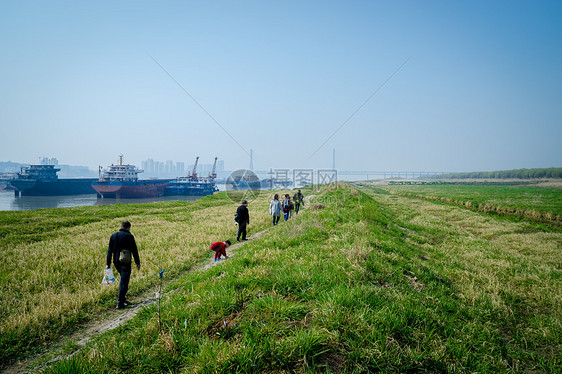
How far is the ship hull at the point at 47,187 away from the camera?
3300 inches

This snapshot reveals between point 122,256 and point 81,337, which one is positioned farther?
point 122,256

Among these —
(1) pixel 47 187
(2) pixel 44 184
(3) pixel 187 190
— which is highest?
(2) pixel 44 184

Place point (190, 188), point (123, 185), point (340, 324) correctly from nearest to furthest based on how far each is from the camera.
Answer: point (340, 324)
point (123, 185)
point (190, 188)

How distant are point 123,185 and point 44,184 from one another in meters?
32.0

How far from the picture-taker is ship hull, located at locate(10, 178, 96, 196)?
83.8 meters

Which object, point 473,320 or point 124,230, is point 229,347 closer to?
point 473,320

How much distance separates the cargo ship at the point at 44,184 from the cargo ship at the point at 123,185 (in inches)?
391

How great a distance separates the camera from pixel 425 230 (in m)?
15.8

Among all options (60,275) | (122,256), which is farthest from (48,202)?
(122,256)

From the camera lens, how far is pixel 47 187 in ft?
280

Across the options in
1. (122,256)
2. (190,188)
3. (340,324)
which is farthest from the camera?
(190,188)

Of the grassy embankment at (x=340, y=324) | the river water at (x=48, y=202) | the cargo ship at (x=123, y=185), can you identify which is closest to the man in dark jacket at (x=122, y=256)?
the grassy embankment at (x=340, y=324)

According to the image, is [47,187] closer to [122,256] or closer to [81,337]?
[122,256]

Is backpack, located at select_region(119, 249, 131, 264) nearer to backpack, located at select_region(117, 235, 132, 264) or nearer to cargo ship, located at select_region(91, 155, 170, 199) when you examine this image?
backpack, located at select_region(117, 235, 132, 264)
